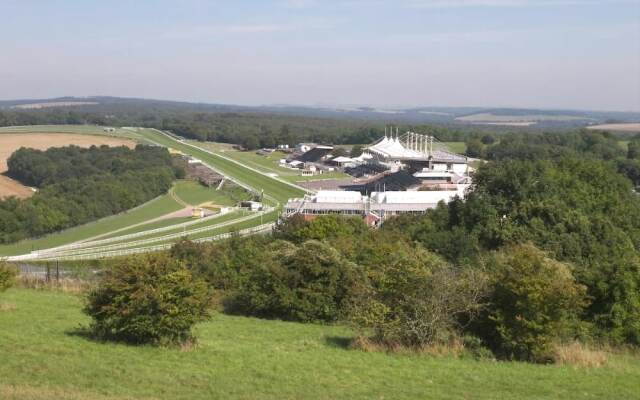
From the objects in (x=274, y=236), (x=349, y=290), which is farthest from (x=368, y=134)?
(x=349, y=290)

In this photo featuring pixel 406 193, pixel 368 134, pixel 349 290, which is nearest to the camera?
pixel 349 290

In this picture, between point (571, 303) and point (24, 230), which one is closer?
point (571, 303)

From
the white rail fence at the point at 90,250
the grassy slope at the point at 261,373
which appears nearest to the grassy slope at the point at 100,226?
the white rail fence at the point at 90,250

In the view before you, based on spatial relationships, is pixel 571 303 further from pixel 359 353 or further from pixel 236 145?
pixel 236 145

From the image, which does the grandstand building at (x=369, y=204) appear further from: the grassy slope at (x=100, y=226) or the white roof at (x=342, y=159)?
the white roof at (x=342, y=159)

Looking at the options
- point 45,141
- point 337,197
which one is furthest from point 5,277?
point 45,141

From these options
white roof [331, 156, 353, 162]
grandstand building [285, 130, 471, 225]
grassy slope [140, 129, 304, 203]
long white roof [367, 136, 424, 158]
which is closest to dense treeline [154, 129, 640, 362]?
grandstand building [285, 130, 471, 225]

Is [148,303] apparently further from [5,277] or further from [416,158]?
[416,158]
